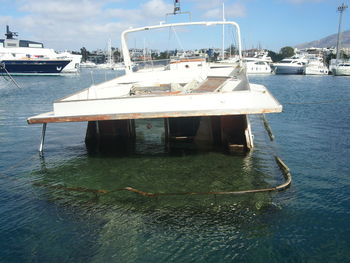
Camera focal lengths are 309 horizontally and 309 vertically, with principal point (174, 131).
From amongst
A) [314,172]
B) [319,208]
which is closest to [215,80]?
[314,172]

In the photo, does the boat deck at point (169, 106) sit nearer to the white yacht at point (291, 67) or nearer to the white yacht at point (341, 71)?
the white yacht at point (341, 71)

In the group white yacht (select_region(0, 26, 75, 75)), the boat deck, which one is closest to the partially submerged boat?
the boat deck

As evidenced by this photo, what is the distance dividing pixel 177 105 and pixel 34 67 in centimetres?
6483

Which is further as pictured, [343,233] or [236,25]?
[236,25]

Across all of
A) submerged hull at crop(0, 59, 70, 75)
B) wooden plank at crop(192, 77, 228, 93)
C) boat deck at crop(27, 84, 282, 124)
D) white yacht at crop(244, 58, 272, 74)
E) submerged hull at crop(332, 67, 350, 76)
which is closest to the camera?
boat deck at crop(27, 84, 282, 124)

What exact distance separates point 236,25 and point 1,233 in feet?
32.7

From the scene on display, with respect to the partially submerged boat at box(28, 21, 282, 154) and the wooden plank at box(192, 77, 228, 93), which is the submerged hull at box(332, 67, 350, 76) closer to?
the partially submerged boat at box(28, 21, 282, 154)

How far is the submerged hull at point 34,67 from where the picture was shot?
2488 inches

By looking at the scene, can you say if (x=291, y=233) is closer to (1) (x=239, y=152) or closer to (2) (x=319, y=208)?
(2) (x=319, y=208)

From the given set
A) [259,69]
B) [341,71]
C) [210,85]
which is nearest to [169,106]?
[210,85]

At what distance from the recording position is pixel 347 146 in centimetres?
1084

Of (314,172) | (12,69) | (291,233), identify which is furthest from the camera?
(12,69)

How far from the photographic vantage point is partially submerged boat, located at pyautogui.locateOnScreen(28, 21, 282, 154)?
7652 mm

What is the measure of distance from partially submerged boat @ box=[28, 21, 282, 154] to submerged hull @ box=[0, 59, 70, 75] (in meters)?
56.6
